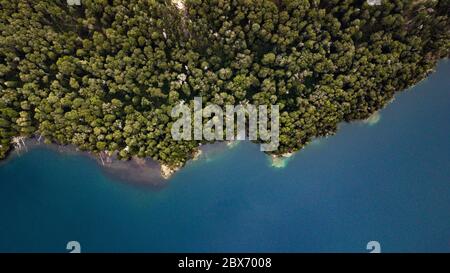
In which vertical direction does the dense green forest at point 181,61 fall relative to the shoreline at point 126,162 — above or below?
above

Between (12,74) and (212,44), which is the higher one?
(212,44)

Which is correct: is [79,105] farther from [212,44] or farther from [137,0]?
[212,44]

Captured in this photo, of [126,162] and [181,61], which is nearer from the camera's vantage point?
[181,61]

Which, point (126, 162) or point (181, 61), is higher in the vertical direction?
point (181, 61)

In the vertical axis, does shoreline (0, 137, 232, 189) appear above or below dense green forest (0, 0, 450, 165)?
below

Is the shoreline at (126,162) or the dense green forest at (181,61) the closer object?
the dense green forest at (181,61)

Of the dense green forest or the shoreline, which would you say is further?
the shoreline

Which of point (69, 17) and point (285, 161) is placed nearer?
point (69, 17)
